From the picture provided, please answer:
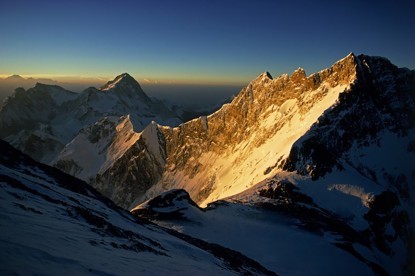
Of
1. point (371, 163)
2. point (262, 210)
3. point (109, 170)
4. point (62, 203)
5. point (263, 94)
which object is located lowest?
point (109, 170)

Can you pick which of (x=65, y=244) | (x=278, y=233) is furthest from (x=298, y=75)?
(x=65, y=244)

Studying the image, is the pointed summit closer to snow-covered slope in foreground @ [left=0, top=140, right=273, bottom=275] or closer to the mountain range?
the mountain range

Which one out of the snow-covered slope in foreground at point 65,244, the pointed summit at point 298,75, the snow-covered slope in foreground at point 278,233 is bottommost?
the snow-covered slope in foreground at point 278,233

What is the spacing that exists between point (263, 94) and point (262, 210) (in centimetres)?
9110

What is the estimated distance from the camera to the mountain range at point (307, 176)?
236 feet

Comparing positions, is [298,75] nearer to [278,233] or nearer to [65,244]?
[278,233]

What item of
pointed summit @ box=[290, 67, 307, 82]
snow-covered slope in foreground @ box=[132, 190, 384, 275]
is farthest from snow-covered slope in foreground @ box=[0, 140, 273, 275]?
pointed summit @ box=[290, 67, 307, 82]

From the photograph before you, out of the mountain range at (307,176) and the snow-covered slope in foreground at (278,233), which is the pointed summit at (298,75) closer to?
the mountain range at (307,176)

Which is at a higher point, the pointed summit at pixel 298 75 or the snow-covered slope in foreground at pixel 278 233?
the pointed summit at pixel 298 75

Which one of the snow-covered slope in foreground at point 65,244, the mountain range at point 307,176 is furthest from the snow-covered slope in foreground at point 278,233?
the snow-covered slope in foreground at point 65,244

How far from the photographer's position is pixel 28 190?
113 feet

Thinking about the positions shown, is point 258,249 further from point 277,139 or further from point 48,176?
point 277,139

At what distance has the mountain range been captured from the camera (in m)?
71.9

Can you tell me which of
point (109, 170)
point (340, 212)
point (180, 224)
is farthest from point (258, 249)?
point (109, 170)
